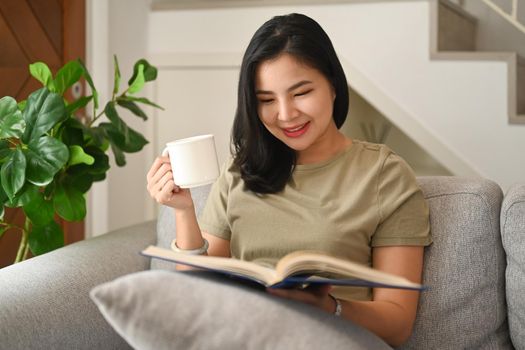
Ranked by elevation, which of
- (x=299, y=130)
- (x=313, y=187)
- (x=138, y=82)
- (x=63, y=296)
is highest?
(x=138, y=82)

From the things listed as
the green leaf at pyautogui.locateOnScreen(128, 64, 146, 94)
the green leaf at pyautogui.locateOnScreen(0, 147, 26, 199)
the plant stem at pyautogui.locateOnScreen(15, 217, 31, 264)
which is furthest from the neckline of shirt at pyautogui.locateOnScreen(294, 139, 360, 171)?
the plant stem at pyautogui.locateOnScreen(15, 217, 31, 264)

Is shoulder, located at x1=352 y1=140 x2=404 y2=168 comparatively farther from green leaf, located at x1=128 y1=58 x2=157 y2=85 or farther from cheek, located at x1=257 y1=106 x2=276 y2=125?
green leaf, located at x1=128 y1=58 x2=157 y2=85

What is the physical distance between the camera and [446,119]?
299 cm

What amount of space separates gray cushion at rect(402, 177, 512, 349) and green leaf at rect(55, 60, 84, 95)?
3.41ft

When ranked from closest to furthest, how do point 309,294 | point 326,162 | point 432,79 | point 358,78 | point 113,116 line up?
point 309,294 → point 326,162 → point 113,116 → point 432,79 → point 358,78

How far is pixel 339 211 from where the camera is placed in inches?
60.2

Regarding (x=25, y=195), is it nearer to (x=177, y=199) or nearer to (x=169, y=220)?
(x=169, y=220)

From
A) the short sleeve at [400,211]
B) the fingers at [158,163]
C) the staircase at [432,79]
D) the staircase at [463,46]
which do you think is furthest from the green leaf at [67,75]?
the staircase at [463,46]

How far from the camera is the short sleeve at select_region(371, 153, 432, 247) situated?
150 cm

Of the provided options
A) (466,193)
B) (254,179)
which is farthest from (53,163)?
(466,193)

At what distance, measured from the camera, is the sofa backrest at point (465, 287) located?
154 cm

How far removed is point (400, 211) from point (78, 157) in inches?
33.0

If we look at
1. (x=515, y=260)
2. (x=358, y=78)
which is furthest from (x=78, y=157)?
(x=358, y=78)

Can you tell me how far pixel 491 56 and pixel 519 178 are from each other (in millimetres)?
471
